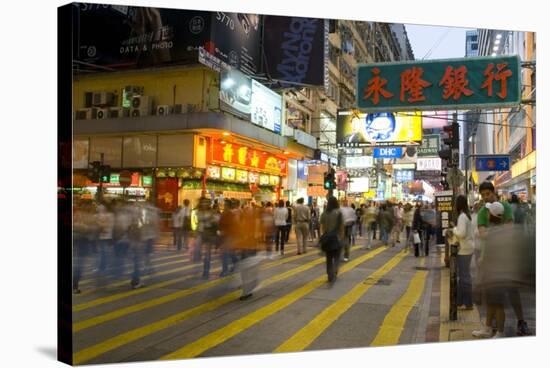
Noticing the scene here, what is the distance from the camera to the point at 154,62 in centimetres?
755

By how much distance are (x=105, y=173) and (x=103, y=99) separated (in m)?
0.80

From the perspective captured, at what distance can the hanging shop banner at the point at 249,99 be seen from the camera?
9.96m

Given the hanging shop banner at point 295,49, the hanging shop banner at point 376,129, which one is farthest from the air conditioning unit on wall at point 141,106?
the hanging shop banner at point 376,129

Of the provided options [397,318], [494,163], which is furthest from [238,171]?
[494,163]

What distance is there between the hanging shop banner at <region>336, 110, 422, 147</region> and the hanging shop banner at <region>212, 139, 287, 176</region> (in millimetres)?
4912

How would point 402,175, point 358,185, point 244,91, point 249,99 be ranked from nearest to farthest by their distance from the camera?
point 244,91 < point 249,99 < point 358,185 < point 402,175

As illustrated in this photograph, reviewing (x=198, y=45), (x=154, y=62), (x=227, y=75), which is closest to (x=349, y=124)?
(x=227, y=75)

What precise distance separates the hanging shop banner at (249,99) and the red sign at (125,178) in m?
3.37

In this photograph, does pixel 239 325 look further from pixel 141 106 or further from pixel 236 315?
pixel 141 106

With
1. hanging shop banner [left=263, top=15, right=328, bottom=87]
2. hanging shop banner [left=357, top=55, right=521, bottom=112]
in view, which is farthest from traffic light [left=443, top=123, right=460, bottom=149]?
hanging shop banner [left=357, top=55, right=521, bottom=112]

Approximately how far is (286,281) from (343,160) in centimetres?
1598

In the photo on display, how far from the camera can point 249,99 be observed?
11031mm

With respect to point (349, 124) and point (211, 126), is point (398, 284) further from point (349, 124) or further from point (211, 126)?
point (349, 124)

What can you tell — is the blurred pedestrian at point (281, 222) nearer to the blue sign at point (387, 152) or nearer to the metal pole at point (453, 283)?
the blue sign at point (387, 152)
